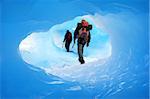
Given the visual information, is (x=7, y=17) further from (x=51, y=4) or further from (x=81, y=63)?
(x=81, y=63)

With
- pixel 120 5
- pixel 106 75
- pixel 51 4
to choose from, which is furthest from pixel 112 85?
pixel 51 4

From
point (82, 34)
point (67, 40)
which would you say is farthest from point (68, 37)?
point (82, 34)

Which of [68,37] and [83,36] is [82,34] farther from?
[68,37]

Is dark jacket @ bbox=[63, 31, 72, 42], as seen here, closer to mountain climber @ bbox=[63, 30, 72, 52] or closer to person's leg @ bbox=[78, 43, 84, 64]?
mountain climber @ bbox=[63, 30, 72, 52]

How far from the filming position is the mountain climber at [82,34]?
232 centimetres

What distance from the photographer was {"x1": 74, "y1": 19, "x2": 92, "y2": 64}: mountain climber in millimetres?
2316

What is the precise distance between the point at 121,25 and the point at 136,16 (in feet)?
0.55

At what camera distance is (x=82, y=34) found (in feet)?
7.63

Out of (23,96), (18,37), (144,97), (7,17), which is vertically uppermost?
(7,17)

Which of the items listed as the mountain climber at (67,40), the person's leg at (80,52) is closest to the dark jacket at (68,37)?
the mountain climber at (67,40)

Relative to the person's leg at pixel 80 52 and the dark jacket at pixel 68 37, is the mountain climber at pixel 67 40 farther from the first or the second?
the person's leg at pixel 80 52

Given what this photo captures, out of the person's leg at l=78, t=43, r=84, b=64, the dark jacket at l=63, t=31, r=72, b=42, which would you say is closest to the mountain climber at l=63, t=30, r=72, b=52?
the dark jacket at l=63, t=31, r=72, b=42

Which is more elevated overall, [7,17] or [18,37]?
[7,17]

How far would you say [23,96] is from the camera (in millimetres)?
2287
